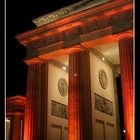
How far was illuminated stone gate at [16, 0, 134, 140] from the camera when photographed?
50.9ft

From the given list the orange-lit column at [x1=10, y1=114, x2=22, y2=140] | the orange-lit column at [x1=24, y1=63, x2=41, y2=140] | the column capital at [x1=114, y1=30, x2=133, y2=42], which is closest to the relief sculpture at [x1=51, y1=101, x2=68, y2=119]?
the orange-lit column at [x1=24, y1=63, x2=41, y2=140]

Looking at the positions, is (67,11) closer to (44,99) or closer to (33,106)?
(44,99)

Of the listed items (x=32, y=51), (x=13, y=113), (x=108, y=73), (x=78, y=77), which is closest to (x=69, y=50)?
(x=78, y=77)

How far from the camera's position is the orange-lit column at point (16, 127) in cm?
2630

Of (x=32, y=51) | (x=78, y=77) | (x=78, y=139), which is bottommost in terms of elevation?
(x=78, y=139)

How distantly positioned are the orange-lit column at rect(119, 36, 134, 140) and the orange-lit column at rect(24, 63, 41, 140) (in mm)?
6355

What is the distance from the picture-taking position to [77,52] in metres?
17.5

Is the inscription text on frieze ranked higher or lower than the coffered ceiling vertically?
higher

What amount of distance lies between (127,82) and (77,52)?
4.21m

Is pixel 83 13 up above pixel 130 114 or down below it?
above

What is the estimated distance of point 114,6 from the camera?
1598 centimetres

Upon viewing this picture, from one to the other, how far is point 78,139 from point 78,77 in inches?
150

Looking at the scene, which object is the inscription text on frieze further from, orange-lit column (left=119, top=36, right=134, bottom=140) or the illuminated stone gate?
orange-lit column (left=119, top=36, right=134, bottom=140)

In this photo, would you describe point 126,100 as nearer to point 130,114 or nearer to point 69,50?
point 130,114
